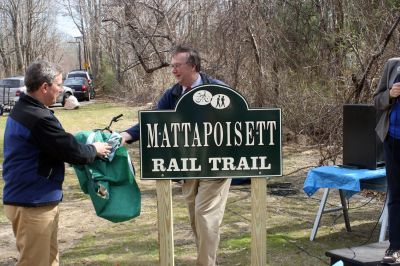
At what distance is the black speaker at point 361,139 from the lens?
5.11 metres

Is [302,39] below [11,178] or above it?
above

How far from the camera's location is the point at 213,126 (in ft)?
11.4

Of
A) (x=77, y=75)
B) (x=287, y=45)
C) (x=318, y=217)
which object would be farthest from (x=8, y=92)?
(x=318, y=217)

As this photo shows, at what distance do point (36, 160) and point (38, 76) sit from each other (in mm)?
506

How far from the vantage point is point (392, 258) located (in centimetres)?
388

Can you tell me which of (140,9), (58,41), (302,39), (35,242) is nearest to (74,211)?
(35,242)

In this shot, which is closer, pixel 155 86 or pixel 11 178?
pixel 11 178

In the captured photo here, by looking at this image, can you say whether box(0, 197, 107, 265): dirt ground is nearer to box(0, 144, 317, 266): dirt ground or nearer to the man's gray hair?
box(0, 144, 317, 266): dirt ground

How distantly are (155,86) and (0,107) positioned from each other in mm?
8678

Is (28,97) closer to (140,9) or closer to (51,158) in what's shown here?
(51,158)

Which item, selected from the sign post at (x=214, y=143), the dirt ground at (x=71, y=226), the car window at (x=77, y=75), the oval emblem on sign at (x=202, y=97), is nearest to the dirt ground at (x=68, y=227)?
the dirt ground at (x=71, y=226)

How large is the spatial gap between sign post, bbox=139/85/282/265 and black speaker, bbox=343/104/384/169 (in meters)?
1.97

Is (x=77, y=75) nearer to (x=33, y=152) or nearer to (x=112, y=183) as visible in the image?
(x=112, y=183)

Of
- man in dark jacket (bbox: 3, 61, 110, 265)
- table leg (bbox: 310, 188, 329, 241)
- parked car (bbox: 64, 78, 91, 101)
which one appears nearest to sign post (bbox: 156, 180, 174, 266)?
man in dark jacket (bbox: 3, 61, 110, 265)
